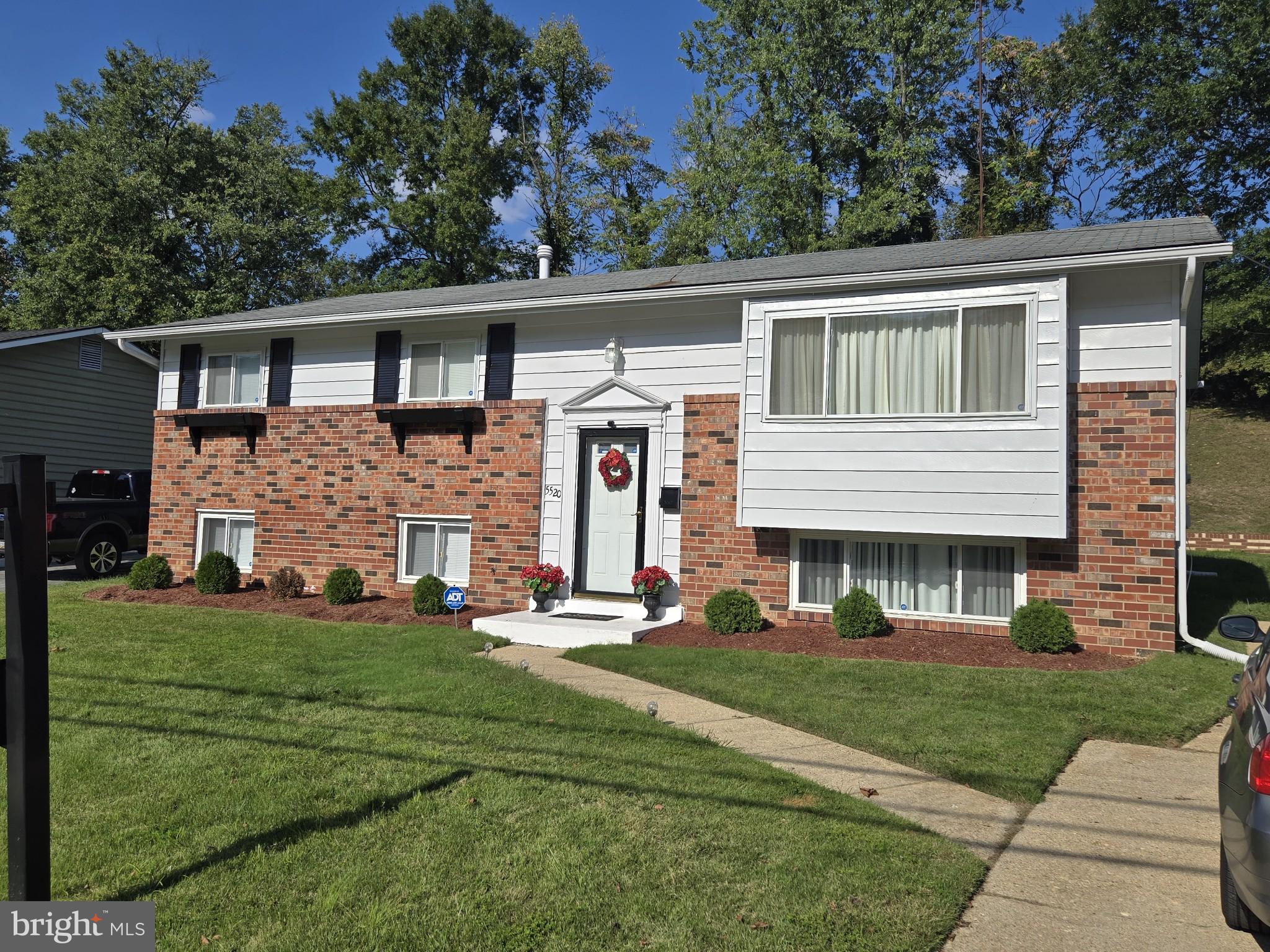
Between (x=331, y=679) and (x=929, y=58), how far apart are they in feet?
88.7

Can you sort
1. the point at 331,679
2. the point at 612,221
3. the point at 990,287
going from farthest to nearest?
the point at 612,221 < the point at 990,287 < the point at 331,679

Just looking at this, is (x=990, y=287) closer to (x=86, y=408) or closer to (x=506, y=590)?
(x=506, y=590)

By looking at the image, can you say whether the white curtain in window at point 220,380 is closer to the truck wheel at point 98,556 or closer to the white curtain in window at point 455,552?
the truck wheel at point 98,556

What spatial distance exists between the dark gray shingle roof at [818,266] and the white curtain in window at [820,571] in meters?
3.04

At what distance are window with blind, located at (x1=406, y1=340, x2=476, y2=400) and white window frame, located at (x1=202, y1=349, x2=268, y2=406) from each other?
2.77 metres

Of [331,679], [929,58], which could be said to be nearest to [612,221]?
[929,58]

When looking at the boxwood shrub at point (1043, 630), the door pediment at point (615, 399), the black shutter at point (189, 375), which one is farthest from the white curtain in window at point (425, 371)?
the boxwood shrub at point (1043, 630)

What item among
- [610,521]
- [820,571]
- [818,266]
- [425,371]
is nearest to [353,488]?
[425,371]

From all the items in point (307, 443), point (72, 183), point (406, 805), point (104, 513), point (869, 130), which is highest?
point (869, 130)

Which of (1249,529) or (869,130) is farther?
(869,130)

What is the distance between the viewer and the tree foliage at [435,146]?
3038 cm

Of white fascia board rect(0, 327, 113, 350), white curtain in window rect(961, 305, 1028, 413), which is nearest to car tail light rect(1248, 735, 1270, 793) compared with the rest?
white curtain in window rect(961, 305, 1028, 413)

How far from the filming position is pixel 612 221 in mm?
30547

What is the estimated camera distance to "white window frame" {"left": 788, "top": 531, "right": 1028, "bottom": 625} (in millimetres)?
9375
